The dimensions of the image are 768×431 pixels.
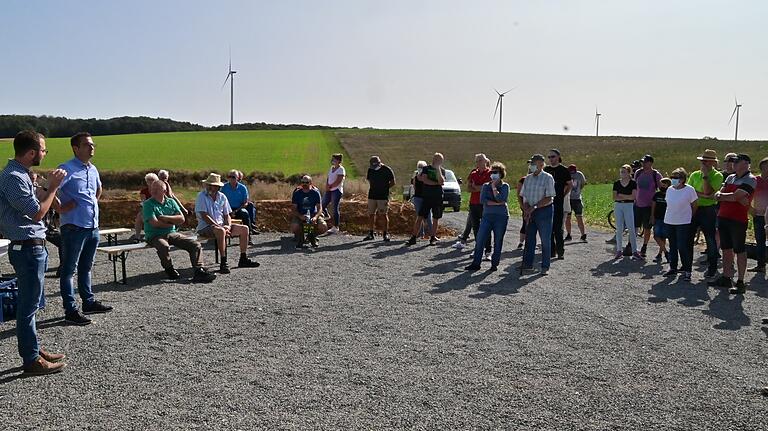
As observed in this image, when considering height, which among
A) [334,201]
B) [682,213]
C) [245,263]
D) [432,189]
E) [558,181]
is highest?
[558,181]

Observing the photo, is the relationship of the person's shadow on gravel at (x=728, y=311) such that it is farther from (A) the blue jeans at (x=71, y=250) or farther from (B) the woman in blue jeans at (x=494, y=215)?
(A) the blue jeans at (x=71, y=250)

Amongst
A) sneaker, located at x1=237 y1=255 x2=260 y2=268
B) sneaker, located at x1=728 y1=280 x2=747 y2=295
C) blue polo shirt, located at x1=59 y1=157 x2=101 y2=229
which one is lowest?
sneaker, located at x1=237 y1=255 x2=260 y2=268

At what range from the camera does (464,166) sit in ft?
165

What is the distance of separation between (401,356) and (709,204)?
20.4 feet

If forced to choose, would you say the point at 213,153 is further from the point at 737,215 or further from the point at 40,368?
the point at 40,368

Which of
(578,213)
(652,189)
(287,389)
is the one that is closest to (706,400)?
(287,389)

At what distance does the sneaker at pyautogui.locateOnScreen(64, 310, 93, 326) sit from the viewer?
666 centimetres

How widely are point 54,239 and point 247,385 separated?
6.51 meters

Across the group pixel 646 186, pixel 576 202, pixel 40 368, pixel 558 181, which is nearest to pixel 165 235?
pixel 40 368

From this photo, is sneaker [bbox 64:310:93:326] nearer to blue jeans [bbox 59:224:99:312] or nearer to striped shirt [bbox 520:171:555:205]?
blue jeans [bbox 59:224:99:312]

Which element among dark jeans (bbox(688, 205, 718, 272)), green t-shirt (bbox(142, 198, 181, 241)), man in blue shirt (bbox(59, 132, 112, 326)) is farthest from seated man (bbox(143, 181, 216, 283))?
dark jeans (bbox(688, 205, 718, 272))

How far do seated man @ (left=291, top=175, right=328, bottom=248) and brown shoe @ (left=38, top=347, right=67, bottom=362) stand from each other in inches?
293

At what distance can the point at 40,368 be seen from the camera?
5117mm

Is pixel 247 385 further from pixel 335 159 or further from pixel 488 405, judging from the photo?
pixel 335 159
